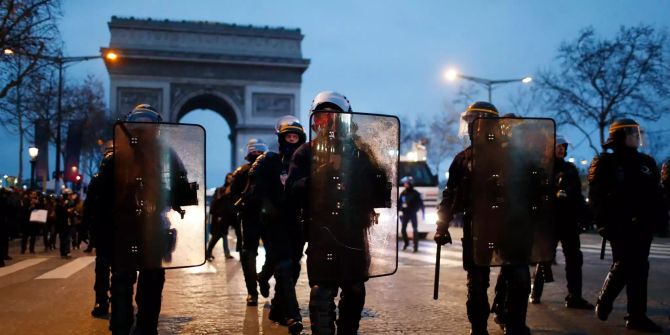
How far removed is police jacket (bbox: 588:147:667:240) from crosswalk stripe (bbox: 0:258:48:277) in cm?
995

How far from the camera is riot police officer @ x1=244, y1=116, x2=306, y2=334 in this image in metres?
5.94

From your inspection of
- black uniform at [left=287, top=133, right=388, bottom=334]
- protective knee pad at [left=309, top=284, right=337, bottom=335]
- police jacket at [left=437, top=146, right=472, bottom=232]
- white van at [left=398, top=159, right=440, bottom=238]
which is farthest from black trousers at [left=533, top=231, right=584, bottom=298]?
white van at [left=398, top=159, right=440, bottom=238]

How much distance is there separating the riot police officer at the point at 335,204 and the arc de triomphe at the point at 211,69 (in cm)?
4797

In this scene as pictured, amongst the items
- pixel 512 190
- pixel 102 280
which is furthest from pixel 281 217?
pixel 102 280

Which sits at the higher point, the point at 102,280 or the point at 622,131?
the point at 622,131

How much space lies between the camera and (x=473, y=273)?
17.7 feet

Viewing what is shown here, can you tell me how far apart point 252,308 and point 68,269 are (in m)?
6.58

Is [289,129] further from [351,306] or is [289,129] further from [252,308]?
[252,308]

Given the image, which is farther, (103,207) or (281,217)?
(281,217)

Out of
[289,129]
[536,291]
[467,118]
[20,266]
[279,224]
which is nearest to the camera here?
[467,118]

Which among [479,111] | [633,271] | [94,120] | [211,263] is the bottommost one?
[211,263]

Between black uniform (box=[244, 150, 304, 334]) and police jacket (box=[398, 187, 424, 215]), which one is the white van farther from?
black uniform (box=[244, 150, 304, 334])

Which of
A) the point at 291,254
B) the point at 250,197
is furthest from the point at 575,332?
the point at 250,197

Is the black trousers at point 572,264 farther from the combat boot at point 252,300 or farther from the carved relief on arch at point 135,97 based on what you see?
the carved relief on arch at point 135,97
